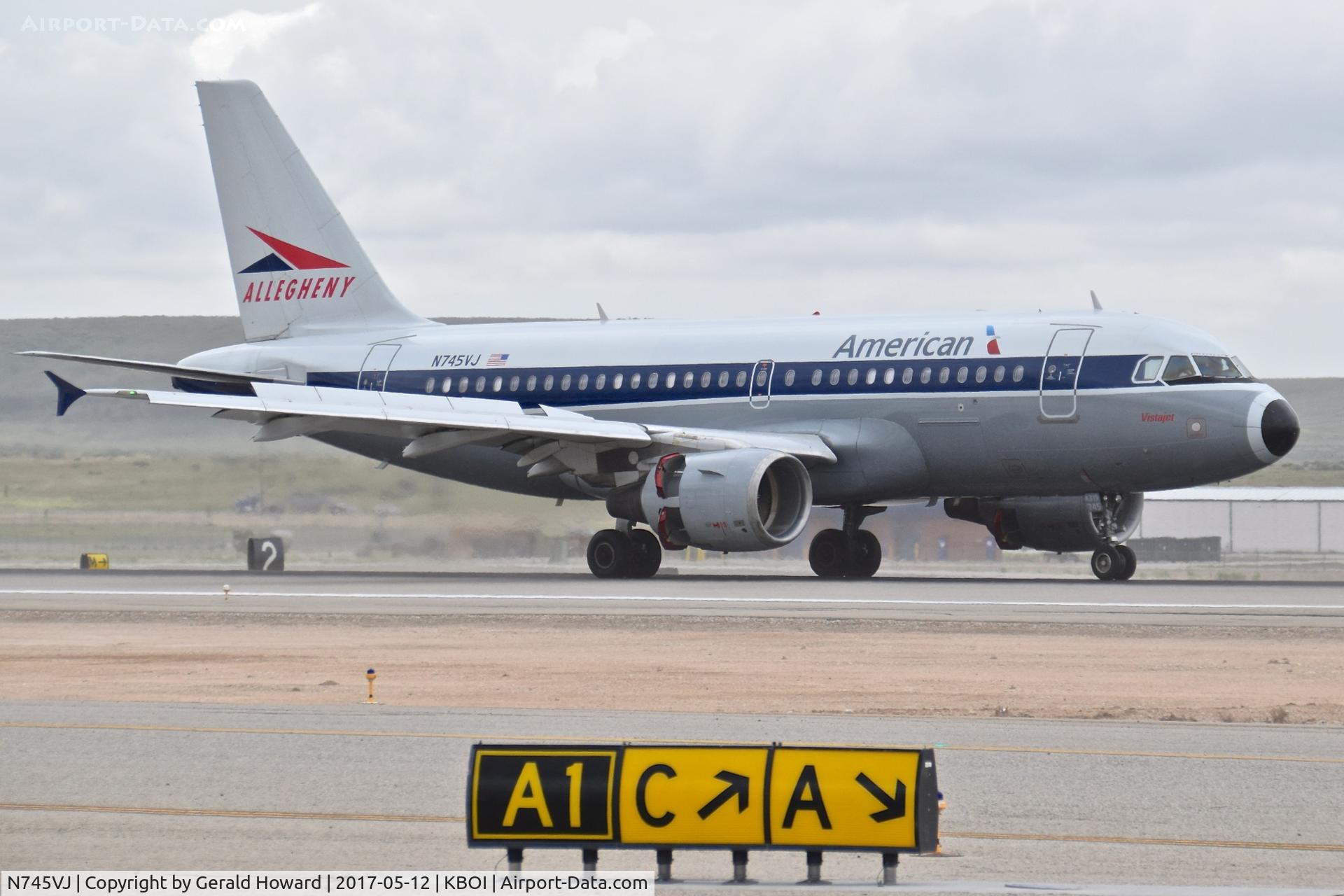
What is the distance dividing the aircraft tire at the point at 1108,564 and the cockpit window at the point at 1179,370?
408 centimetres

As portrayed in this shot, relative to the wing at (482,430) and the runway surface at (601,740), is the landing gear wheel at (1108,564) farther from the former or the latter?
the runway surface at (601,740)

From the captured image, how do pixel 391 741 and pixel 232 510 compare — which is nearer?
pixel 391 741

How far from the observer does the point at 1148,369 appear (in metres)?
31.7

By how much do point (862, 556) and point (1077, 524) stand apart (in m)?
4.33

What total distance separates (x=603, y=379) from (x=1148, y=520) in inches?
1428

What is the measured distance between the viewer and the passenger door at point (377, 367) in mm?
39281

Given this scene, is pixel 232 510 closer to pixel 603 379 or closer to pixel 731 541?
pixel 603 379

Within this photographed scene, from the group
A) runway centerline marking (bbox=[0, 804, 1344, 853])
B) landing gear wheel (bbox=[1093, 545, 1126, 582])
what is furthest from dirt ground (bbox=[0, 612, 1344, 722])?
landing gear wheel (bbox=[1093, 545, 1126, 582])

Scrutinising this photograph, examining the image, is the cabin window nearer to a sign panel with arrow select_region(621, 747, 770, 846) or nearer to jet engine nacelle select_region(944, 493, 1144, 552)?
jet engine nacelle select_region(944, 493, 1144, 552)

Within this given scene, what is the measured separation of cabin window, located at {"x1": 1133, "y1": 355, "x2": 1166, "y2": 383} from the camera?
31.6 m

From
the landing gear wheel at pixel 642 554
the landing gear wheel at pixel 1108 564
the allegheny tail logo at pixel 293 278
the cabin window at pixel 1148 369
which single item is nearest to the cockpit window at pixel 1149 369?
the cabin window at pixel 1148 369

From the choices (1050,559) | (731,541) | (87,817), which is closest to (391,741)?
(87,817)

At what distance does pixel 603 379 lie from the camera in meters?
37.1

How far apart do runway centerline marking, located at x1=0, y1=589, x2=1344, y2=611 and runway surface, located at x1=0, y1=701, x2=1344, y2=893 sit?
12.4 metres
